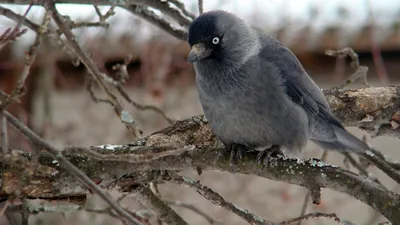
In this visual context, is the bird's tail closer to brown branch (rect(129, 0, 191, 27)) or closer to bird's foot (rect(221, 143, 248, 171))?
bird's foot (rect(221, 143, 248, 171))

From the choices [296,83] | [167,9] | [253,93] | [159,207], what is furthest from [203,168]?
[167,9]

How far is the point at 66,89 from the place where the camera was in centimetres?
664

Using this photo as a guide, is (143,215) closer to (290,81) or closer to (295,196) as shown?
(290,81)

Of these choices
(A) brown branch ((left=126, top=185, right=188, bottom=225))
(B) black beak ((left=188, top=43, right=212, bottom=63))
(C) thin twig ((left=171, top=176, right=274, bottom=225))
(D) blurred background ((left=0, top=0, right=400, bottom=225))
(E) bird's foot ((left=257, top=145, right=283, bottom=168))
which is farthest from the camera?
(D) blurred background ((left=0, top=0, right=400, bottom=225))

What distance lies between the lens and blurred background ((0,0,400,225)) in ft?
18.6

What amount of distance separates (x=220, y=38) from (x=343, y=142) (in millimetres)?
831

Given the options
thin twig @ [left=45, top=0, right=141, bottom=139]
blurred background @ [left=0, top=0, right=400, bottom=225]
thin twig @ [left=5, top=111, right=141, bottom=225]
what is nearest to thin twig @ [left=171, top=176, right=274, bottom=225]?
thin twig @ [left=45, top=0, right=141, bottom=139]

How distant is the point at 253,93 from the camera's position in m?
2.77

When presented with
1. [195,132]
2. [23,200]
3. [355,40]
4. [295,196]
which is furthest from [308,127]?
[295,196]

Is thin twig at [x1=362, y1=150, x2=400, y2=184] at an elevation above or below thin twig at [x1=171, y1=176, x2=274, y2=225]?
above

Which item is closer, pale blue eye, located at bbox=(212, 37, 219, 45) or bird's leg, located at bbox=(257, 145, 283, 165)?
bird's leg, located at bbox=(257, 145, 283, 165)

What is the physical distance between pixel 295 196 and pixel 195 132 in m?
3.64

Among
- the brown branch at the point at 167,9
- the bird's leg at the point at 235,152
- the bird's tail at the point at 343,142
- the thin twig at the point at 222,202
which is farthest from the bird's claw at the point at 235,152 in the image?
the brown branch at the point at 167,9

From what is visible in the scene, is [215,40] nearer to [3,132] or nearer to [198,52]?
[198,52]
